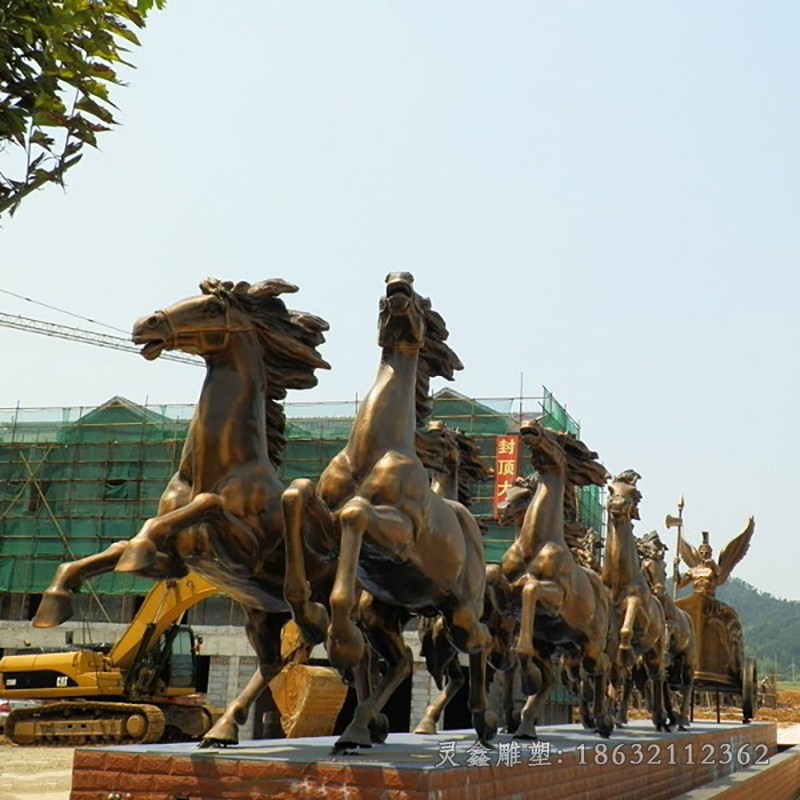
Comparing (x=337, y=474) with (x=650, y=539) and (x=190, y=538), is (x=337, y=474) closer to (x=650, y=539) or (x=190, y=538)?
(x=190, y=538)

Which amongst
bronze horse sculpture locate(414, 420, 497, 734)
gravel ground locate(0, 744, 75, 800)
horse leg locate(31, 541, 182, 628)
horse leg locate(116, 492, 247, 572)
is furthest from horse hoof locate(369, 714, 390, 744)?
gravel ground locate(0, 744, 75, 800)

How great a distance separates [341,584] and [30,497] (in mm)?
29160

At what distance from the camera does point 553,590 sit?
→ 958 centimetres

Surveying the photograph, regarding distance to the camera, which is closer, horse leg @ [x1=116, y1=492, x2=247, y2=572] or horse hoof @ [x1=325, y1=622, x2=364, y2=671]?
horse leg @ [x1=116, y1=492, x2=247, y2=572]

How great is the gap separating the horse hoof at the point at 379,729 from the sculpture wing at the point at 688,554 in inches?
482

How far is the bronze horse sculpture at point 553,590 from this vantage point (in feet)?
31.6

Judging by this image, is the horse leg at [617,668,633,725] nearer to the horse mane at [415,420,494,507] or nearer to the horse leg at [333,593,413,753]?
the horse mane at [415,420,494,507]

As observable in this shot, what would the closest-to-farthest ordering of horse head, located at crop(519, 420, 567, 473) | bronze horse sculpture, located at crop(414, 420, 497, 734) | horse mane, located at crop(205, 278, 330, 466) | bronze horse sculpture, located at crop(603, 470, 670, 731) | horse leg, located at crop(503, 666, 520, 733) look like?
horse mane, located at crop(205, 278, 330, 466), bronze horse sculpture, located at crop(414, 420, 497, 734), horse head, located at crop(519, 420, 567, 473), horse leg, located at crop(503, 666, 520, 733), bronze horse sculpture, located at crop(603, 470, 670, 731)

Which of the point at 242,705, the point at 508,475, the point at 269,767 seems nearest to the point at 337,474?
the point at 242,705

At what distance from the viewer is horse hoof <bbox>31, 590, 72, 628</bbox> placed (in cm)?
576

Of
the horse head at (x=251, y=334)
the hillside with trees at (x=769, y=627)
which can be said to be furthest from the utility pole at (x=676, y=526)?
the hillside with trees at (x=769, y=627)

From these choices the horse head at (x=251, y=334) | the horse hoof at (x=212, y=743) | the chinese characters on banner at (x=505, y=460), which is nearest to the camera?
the horse hoof at (x=212, y=743)

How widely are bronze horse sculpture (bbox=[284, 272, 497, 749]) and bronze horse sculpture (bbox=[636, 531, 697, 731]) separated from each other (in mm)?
6875

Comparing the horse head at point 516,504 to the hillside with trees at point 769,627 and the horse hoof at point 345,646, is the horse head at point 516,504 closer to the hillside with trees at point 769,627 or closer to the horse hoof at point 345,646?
the horse hoof at point 345,646
